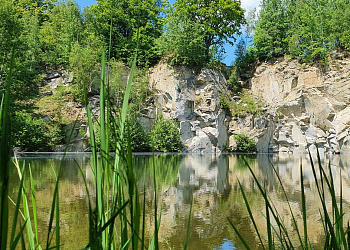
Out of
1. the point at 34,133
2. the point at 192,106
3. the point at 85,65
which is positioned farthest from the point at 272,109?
the point at 34,133

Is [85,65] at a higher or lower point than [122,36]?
lower

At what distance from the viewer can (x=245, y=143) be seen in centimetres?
2583

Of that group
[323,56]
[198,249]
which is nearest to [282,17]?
[323,56]

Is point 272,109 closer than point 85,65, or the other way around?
point 85,65

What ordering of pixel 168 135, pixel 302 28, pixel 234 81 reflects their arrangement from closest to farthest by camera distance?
pixel 168 135
pixel 302 28
pixel 234 81

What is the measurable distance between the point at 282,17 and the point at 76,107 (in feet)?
77.8

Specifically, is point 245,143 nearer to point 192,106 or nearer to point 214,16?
point 192,106

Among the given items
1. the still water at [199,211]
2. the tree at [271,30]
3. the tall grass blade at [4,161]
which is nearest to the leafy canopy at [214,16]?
the tree at [271,30]

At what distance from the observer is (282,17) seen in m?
31.8

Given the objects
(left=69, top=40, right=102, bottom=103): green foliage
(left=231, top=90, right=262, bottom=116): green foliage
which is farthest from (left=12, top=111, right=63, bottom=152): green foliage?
(left=231, top=90, right=262, bottom=116): green foliage

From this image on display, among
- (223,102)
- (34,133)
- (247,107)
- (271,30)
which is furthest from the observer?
(271,30)

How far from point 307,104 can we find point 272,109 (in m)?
3.27

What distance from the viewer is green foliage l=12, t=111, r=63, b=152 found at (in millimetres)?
17431

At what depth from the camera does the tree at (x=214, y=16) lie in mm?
28359
